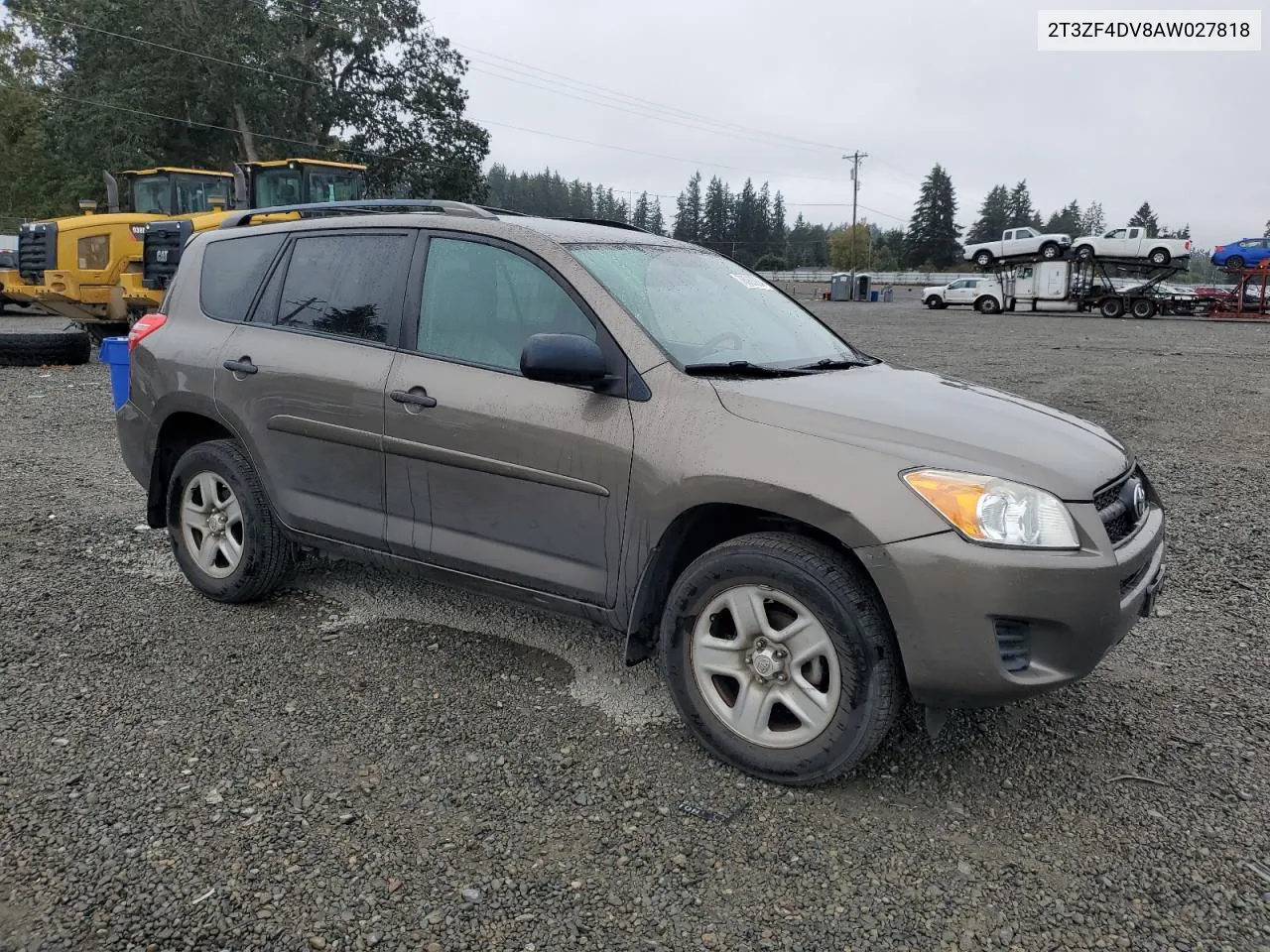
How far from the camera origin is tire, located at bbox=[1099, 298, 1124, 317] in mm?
35062

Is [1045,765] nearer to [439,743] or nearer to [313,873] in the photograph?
[439,743]

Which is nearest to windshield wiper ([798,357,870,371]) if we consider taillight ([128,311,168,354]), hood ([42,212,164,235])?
taillight ([128,311,168,354])

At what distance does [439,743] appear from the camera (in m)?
3.23

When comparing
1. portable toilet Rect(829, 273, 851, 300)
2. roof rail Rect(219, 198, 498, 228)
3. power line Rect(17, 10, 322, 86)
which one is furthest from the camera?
portable toilet Rect(829, 273, 851, 300)

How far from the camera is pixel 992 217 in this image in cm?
11938

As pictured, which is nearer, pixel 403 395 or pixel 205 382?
pixel 403 395

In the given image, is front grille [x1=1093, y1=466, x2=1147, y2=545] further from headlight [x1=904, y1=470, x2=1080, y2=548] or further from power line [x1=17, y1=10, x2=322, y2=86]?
power line [x1=17, y1=10, x2=322, y2=86]

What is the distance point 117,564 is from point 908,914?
14.4ft

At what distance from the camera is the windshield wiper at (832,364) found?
3.64 metres

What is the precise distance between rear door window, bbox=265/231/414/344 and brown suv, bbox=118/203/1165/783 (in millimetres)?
13

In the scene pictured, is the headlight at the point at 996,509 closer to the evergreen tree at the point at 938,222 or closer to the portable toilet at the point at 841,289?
the portable toilet at the point at 841,289

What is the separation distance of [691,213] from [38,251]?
426ft

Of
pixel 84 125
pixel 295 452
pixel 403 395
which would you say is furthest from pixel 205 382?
pixel 84 125

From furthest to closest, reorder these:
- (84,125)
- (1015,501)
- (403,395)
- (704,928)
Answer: (84,125) → (403,395) → (1015,501) → (704,928)
